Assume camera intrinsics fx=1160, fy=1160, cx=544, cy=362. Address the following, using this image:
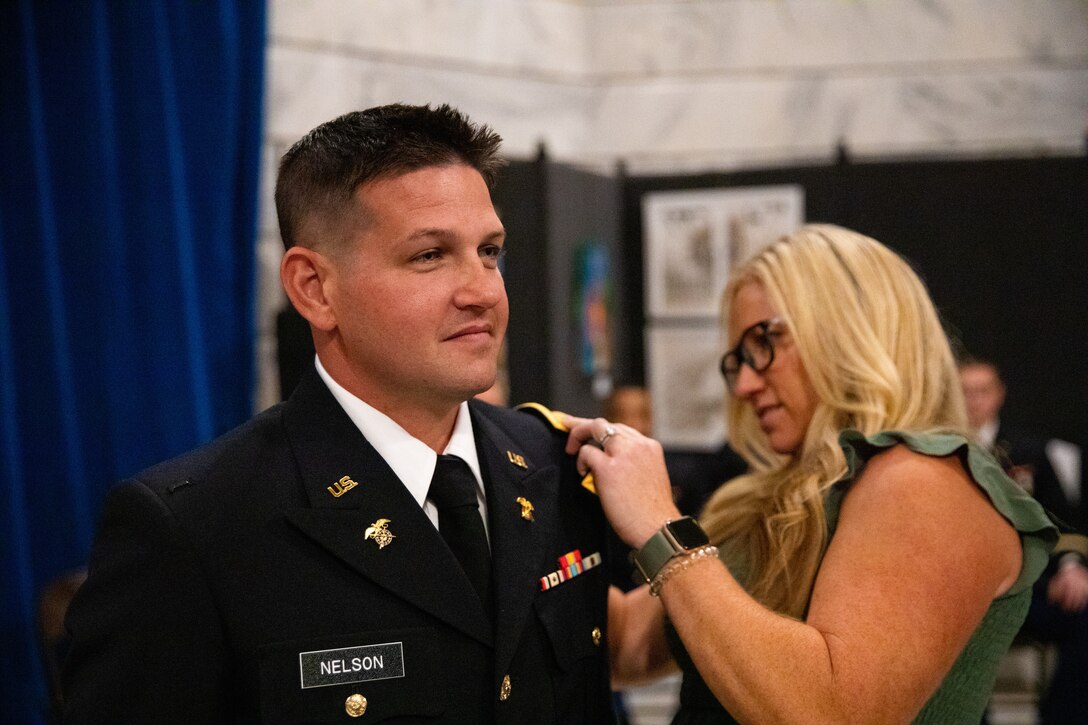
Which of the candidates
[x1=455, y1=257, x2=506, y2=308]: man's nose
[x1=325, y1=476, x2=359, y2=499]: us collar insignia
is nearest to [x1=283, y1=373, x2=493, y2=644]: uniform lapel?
[x1=325, y1=476, x2=359, y2=499]: us collar insignia

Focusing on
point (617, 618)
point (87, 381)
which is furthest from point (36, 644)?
point (617, 618)

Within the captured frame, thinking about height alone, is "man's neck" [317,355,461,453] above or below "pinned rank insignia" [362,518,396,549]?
above

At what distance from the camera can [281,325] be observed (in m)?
4.07

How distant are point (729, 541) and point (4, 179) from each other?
2518mm

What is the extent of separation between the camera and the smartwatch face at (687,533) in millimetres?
1816

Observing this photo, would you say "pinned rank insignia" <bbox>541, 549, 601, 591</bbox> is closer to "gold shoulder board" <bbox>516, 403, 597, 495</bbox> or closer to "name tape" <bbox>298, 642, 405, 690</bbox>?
"gold shoulder board" <bbox>516, 403, 597, 495</bbox>

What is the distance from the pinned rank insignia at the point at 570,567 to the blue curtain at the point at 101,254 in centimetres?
220

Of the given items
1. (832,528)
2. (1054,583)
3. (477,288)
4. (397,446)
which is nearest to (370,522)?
(397,446)

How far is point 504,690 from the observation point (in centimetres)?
157

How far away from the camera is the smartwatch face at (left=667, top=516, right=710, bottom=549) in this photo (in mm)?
1816

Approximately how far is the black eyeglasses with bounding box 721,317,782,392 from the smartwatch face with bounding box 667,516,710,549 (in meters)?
0.39

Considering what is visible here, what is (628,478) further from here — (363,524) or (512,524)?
(363,524)

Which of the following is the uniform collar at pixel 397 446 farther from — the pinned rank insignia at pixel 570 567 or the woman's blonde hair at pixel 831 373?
the woman's blonde hair at pixel 831 373

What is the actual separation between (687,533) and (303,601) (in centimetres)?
63
